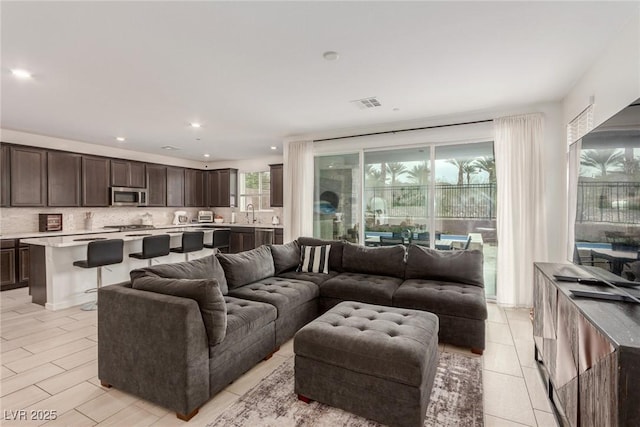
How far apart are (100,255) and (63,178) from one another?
2.65m

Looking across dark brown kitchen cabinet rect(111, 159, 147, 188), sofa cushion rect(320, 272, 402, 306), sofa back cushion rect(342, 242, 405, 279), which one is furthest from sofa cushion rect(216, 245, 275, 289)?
dark brown kitchen cabinet rect(111, 159, 147, 188)

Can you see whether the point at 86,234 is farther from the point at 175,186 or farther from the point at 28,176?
the point at 175,186

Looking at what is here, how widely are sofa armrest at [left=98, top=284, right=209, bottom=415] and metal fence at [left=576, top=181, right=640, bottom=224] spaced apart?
244cm

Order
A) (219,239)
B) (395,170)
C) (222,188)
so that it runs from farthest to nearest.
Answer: (222,188), (219,239), (395,170)

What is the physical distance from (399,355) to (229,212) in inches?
283

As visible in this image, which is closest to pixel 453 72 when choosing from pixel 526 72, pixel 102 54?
pixel 526 72

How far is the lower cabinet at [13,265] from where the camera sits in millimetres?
4746

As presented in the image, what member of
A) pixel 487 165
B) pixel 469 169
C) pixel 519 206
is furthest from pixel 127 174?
pixel 519 206

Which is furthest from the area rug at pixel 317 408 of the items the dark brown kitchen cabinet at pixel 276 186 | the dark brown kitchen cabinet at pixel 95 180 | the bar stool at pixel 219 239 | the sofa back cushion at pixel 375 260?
the dark brown kitchen cabinet at pixel 95 180

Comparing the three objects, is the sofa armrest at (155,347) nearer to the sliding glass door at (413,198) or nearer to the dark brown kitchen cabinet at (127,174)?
the sliding glass door at (413,198)

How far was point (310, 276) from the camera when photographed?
148 inches

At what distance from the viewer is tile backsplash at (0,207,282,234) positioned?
5176 millimetres

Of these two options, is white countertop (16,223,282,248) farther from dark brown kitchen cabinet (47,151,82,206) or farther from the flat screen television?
the flat screen television

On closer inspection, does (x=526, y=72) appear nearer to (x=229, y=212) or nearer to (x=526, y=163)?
(x=526, y=163)
